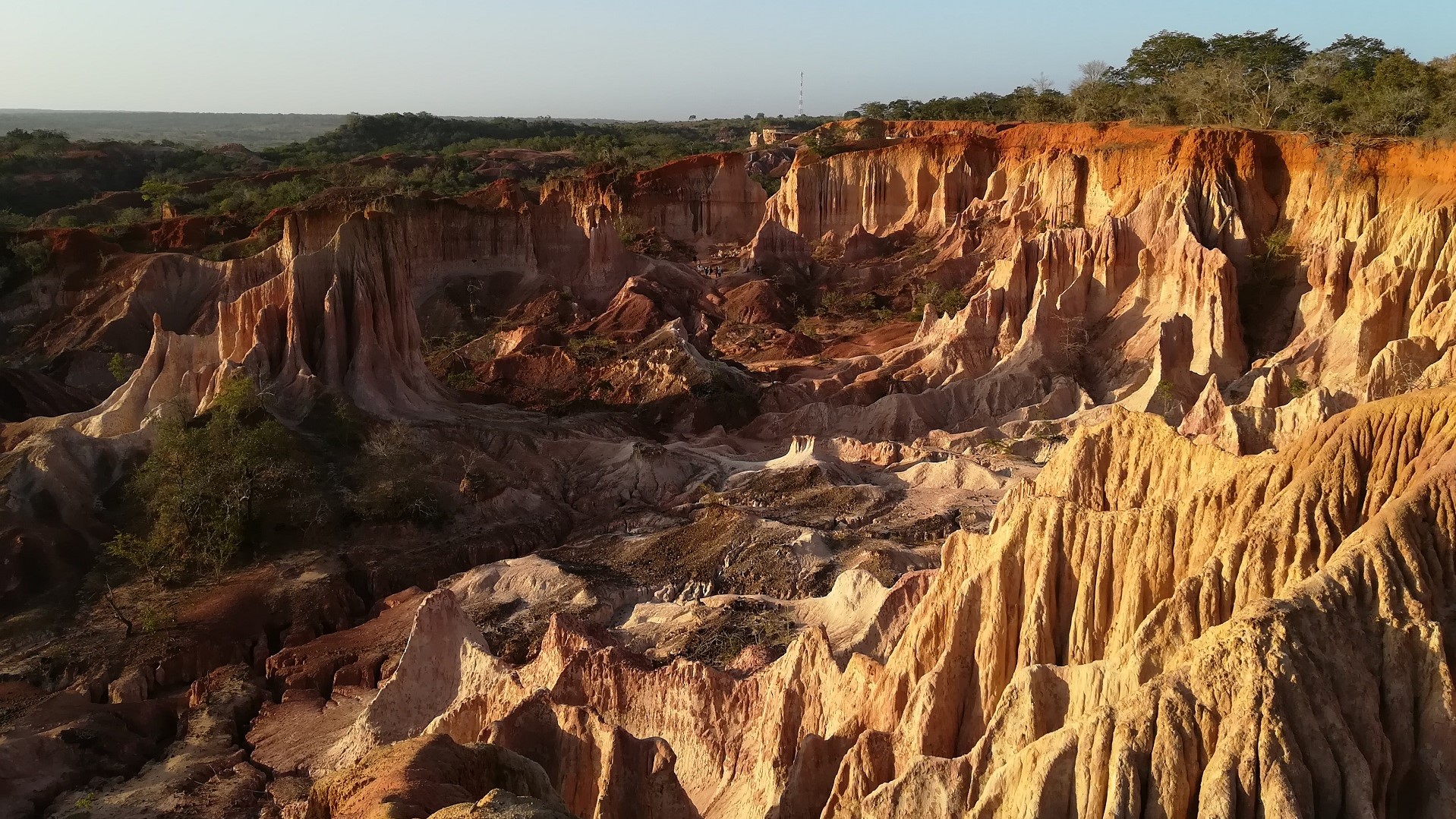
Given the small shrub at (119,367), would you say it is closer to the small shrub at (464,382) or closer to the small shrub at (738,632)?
the small shrub at (464,382)

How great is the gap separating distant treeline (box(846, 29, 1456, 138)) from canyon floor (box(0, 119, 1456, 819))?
2300 mm

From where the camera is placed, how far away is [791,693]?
48.5 feet

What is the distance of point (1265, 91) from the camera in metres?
49.3

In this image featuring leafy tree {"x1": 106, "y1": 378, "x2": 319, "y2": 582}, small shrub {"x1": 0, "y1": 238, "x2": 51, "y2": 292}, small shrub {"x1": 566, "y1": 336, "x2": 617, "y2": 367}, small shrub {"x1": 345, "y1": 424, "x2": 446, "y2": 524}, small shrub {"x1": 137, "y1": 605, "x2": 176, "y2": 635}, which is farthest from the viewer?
small shrub {"x1": 0, "y1": 238, "x2": 51, "y2": 292}

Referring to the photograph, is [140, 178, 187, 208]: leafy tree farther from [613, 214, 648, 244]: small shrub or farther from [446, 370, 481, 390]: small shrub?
[446, 370, 481, 390]: small shrub

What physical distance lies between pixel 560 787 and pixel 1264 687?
775 centimetres

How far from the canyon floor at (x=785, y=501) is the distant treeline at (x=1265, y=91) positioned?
7.55 ft

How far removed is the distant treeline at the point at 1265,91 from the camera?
124 feet

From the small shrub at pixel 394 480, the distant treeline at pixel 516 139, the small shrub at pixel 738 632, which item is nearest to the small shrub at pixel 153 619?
the small shrub at pixel 394 480

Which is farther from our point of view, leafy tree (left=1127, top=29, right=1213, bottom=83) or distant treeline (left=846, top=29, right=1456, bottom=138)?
leafy tree (left=1127, top=29, right=1213, bottom=83)

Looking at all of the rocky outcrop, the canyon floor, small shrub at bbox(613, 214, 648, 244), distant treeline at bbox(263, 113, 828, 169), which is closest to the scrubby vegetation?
the canyon floor

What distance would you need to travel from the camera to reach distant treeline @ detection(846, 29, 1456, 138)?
37.9 metres

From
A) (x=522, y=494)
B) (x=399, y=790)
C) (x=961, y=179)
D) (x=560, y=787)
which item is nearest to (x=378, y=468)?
(x=522, y=494)

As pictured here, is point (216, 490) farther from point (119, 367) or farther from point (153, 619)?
point (119, 367)
